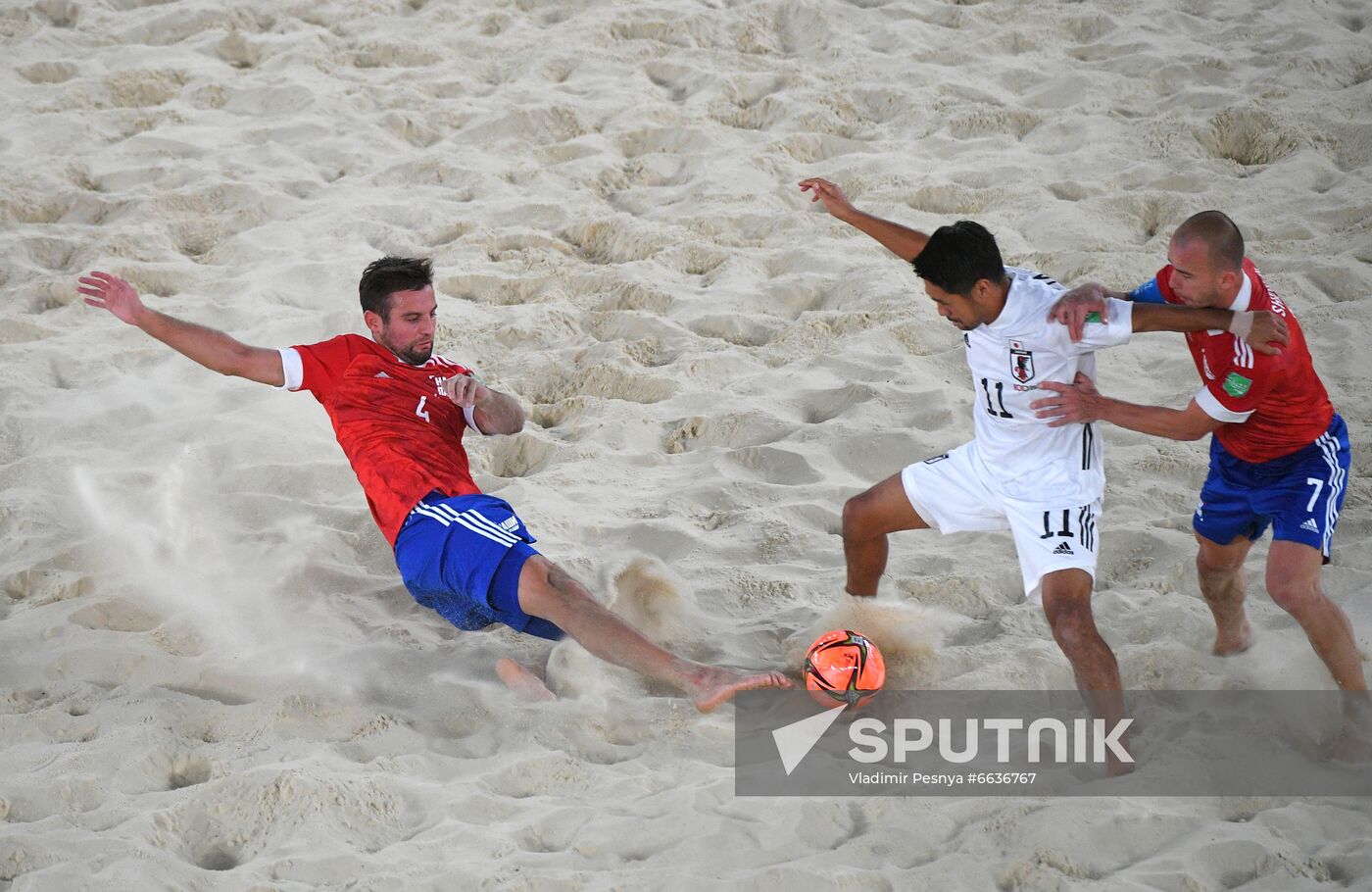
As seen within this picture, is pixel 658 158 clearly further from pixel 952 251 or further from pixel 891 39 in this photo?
pixel 952 251

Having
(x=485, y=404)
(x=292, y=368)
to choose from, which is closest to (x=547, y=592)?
(x=485, y=404)

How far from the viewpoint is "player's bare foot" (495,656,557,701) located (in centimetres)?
351

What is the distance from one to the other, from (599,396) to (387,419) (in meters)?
1.26

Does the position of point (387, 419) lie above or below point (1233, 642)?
above

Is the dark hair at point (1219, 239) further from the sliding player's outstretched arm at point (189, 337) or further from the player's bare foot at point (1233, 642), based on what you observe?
the sliding player's outstretched arm at point (189, 337)

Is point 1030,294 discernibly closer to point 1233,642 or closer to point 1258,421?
point 1258,421

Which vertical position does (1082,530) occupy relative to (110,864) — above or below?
above

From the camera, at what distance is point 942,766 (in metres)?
3.17

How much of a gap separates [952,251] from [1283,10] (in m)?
4.96

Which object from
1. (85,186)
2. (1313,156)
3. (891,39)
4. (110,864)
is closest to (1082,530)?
(110,864)

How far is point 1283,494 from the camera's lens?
3271mm

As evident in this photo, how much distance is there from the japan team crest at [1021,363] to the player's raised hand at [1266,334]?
1.71 feet

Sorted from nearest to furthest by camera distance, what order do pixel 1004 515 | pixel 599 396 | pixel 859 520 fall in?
pixel 1004 515 → pixel 859 520 → pixel 599 396

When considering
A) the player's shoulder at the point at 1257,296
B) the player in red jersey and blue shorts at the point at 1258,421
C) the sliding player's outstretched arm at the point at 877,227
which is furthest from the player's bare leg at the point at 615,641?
the player's shoulder at the point at 1257,296
